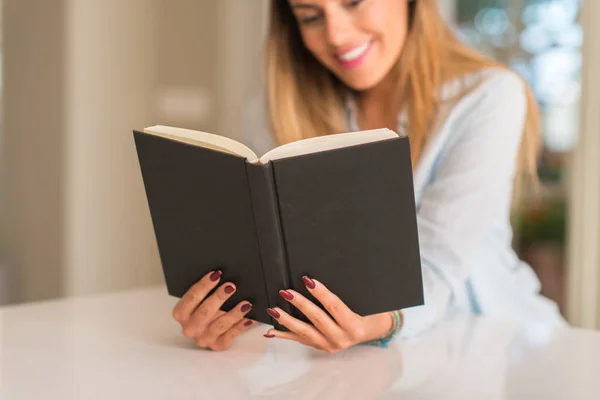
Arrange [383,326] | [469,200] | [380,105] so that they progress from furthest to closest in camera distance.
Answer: [380,105], [469,200], [383,326]

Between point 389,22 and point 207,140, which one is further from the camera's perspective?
point 389,22

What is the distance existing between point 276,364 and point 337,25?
2.19 ft

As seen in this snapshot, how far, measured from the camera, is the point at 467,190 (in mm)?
1265

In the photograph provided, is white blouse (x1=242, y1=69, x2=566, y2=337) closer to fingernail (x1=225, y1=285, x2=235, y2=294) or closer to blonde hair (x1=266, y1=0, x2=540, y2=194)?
blonde hair (x1=266, y1=0, x2=540, y2=194)

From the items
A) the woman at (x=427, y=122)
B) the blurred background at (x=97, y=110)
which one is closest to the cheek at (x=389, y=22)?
the woman at (x=427, y=122)

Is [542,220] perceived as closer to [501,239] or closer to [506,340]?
[501,239]

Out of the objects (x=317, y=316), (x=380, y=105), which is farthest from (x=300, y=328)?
(x=380, y=105)

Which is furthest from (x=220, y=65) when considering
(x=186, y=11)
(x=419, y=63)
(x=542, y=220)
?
(x=542, y=220)

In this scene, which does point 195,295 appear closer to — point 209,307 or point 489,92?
point 209,307

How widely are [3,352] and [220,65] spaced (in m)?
1.60

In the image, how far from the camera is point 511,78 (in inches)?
53.9

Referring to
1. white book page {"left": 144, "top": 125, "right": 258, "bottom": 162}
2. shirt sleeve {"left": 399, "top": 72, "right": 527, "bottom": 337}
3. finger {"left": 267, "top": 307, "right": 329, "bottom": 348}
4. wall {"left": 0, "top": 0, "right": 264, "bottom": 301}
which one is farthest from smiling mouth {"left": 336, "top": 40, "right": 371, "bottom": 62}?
wall {"left": 0, "top": 0, "right": 264, "bottom": 301}

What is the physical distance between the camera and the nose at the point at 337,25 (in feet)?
4.31

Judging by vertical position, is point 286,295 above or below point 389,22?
below
